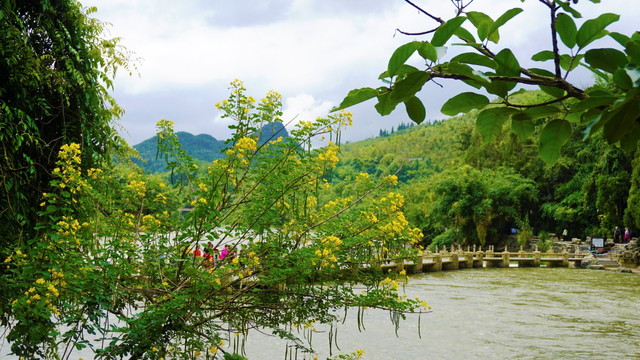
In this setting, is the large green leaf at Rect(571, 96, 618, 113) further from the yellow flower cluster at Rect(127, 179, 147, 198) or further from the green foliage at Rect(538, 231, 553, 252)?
the green foliage at Rect(538, 231, 553, 252)

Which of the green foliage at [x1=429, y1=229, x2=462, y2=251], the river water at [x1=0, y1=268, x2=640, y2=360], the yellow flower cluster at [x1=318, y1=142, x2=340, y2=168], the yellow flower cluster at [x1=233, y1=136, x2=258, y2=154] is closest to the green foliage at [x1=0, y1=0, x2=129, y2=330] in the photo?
the yellow flower cluster at [x1=233, y1=136, x2=258, y2=154]

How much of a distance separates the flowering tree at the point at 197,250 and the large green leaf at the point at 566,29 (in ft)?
8.48

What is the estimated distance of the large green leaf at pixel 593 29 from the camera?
0.63 meters

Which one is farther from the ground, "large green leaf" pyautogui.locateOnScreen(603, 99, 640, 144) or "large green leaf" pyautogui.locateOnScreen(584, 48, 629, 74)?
"large green leaf" pyautogui.locateOnScreen(584, 48, 629, 74)

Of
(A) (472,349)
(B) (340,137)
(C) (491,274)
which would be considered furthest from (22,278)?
(C) (491,274)

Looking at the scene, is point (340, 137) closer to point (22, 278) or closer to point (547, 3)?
point (22, 278)

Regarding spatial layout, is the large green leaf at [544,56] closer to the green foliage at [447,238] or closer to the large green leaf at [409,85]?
the large green leaf at [409,85]

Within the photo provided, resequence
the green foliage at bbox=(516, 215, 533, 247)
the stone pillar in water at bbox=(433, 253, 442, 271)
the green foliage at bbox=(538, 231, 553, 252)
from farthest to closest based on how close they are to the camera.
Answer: the green foliage at bbox=(516, 215, 533, 247) → the green foliage at bbox=(538, 231, 553, 252) → the stone pillar in water at bbox=(433, 253, 442, 271)

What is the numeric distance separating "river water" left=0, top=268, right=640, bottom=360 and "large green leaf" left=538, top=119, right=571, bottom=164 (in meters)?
6.46

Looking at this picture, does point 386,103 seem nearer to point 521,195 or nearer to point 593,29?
point 593,29

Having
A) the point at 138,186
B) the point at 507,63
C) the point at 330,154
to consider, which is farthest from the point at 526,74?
the point at 138,186

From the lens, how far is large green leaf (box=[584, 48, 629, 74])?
2.06 ft

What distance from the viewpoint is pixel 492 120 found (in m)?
0.75

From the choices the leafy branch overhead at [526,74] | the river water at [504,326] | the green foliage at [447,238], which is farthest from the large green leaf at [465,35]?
the green foliage at [447,238]
